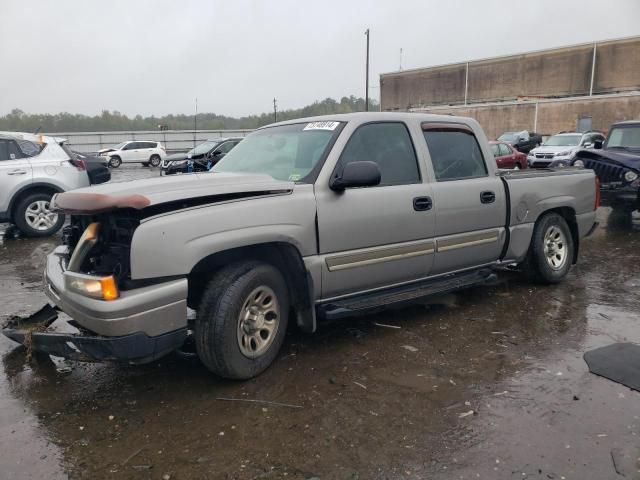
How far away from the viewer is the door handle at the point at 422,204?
167 inches

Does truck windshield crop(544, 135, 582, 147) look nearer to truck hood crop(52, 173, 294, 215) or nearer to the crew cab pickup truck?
the crew cab pickup truck

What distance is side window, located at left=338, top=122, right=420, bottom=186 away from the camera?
409 centimetres

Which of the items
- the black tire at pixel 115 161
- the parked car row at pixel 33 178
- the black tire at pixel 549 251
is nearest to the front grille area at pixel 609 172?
the black tire at pixel 549 251

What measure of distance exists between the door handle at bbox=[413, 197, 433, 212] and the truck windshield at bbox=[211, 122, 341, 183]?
866mm

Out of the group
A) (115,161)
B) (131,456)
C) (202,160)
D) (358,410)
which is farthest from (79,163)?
(115,161)

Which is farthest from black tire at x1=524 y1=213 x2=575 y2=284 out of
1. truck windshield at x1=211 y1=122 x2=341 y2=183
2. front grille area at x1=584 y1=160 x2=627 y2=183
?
front grille area at x1=584 y1=160 x2=627 y2=183

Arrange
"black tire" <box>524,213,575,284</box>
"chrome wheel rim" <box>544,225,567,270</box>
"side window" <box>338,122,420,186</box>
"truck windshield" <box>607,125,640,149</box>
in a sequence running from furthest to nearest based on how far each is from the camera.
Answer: "truck windshield" <box>607,125,640,149</box>, "chrome wheel rim" <box>544,225,567,270</box>, "black tire" <box>524,213,575,284</box>, "side window" <box>338,122,420,186</box>

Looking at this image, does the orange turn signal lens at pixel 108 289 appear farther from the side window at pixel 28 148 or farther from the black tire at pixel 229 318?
the side window at pixel 28 148

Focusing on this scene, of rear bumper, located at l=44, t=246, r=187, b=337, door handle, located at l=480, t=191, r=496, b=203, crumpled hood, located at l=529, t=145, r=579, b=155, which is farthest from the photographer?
crumpled hood, located at l=529, t=145, r=579, b=155

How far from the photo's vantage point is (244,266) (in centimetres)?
337

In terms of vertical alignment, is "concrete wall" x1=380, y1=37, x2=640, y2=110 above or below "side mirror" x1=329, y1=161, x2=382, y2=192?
above

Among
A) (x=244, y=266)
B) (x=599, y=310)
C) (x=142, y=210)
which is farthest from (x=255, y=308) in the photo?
(x=599, y=310)

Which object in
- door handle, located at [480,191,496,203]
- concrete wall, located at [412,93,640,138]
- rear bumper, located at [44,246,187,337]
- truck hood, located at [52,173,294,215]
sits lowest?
rear bumper, located at [44,246,187,337]

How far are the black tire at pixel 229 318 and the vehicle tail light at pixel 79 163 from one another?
277 inches
